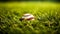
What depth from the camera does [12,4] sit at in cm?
166

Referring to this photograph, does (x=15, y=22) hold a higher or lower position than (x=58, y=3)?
lower

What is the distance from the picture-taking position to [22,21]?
4.26 ft

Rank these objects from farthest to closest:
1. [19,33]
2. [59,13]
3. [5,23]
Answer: [59,13], [5,23], [19,33]

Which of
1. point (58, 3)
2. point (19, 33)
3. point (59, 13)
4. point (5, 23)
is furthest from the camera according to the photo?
point (58, 3)

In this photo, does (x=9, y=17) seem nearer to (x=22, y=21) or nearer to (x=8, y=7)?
(x=22, y=21)

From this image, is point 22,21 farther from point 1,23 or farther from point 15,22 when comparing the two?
point 1,23

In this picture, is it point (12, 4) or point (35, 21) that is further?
point (12, 4)

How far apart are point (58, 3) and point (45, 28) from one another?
1.83 feet

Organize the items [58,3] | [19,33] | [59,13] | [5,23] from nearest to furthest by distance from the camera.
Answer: [19,33] → [5,23] → [59,13] → [58,3]

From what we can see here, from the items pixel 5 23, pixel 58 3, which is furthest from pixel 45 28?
pixel 58 3

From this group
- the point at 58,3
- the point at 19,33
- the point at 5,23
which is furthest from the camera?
the point at 58,3

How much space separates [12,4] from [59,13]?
2.02 ft

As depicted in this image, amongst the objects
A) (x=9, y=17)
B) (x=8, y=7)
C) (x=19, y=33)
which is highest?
(x=8, y=7)

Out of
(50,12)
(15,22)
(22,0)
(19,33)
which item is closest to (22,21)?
(15,22)
